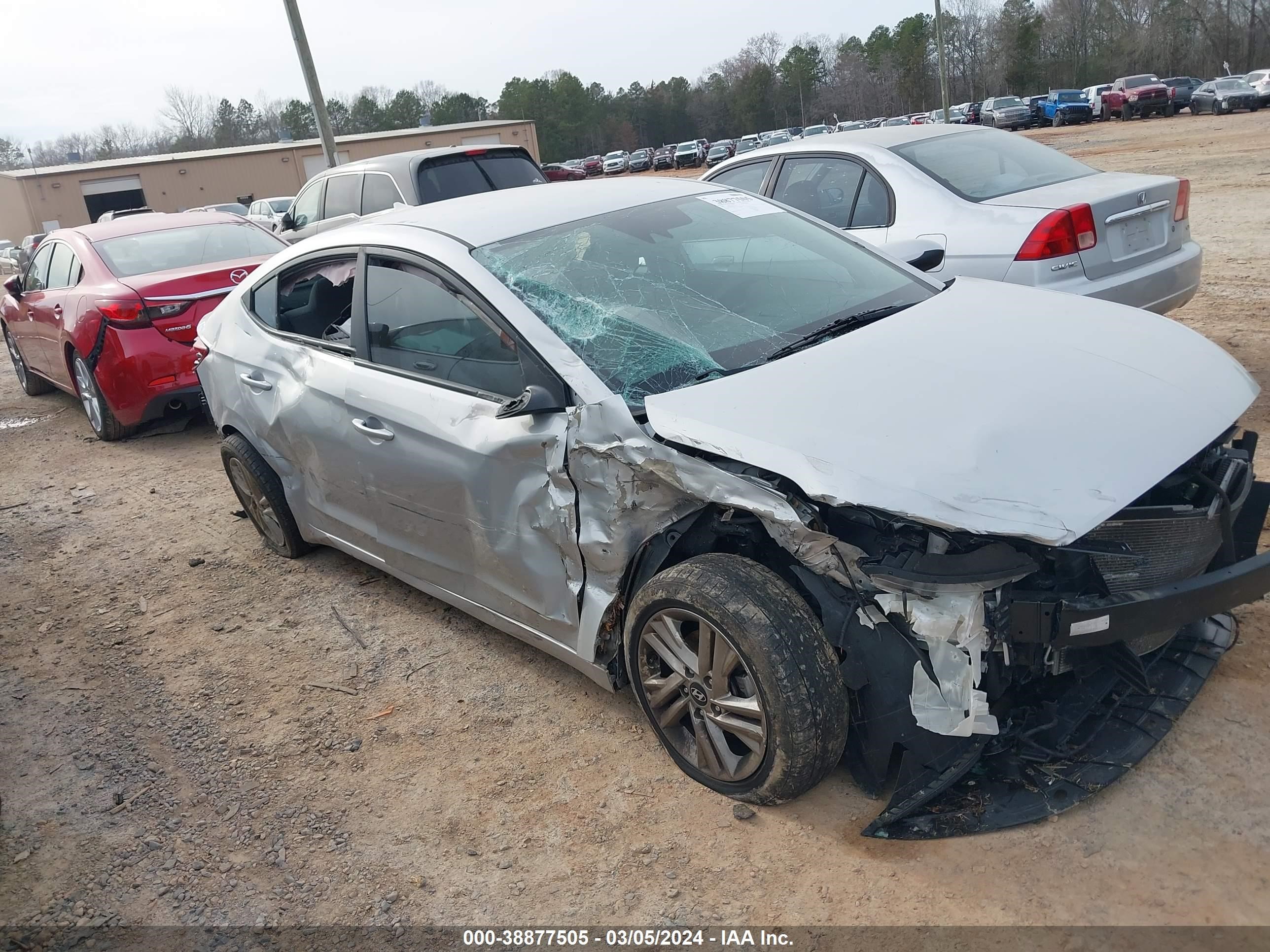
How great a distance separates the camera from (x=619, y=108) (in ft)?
277

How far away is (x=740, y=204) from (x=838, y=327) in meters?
1.08

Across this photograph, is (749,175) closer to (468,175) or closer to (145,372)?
(468,175)

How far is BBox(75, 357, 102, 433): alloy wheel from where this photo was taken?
785cm

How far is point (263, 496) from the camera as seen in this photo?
16.0ft

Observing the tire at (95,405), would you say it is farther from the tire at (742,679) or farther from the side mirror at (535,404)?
the tire at (742,679)

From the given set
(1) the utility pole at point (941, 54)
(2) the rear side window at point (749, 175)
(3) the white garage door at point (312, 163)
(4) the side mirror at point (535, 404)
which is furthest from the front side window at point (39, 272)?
(3) the white garage door at point (312, 163)

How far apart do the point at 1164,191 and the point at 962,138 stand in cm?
131

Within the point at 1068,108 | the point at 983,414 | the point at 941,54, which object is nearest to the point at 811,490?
the point at 983,414

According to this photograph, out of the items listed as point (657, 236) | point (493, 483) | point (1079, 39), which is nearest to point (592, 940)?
point (493, 483)

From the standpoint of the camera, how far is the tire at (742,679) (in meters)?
2.62

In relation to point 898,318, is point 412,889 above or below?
below

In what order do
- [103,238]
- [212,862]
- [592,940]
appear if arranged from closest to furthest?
[592,940]
[212,862]
[103,238]

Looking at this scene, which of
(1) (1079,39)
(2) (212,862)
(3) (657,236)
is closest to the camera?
(2) (212,862)

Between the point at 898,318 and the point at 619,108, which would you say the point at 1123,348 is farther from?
the point at 619,108
